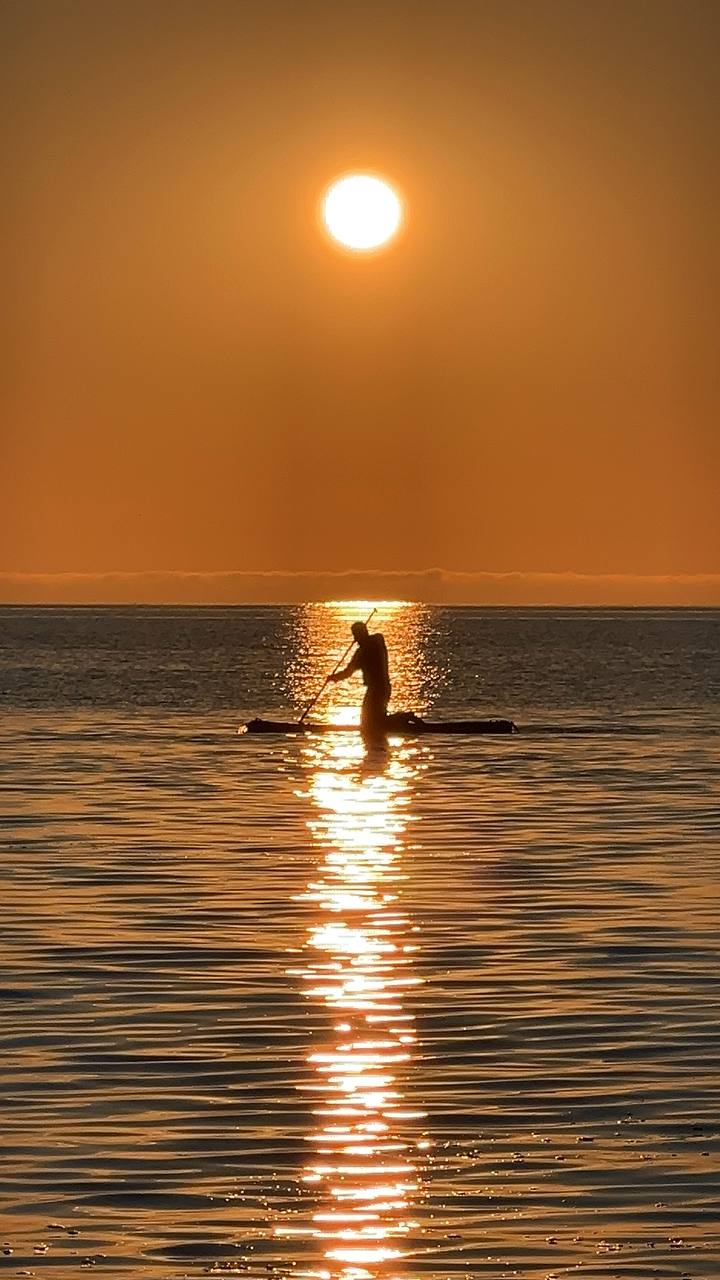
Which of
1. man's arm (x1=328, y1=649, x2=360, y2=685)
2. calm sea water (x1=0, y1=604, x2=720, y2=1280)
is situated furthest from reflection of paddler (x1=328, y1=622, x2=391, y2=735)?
calm sea water (x1=0, y1=604, x2=720, y2=1280)

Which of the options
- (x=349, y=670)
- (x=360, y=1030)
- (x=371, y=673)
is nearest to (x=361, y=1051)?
(x=360, y=1030)

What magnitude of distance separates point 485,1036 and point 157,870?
8.71m

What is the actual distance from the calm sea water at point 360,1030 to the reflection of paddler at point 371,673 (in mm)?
3686

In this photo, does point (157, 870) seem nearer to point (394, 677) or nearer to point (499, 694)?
point (499, 694)

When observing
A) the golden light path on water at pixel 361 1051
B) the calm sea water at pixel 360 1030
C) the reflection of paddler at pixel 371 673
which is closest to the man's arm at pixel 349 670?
the reflection of paddler at pixel 371 673

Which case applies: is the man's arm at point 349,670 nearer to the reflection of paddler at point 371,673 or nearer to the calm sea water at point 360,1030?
the reflection of paddler at point 371,673

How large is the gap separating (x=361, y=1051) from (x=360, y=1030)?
23.7 inches

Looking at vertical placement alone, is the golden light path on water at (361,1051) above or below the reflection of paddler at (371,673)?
above

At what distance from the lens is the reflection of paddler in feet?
119

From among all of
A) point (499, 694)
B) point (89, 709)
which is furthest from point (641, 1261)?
point (499, 694)

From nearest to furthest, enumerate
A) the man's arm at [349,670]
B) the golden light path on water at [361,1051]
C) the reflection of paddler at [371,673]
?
the golden light path on water at [361,1051]
the man's arm at [349,670]
the reflection of paddler at [371,673]

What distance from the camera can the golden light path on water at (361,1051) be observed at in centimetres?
979

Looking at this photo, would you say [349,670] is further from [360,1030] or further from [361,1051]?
[361,1051]

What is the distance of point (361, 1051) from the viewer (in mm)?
A: 13281
